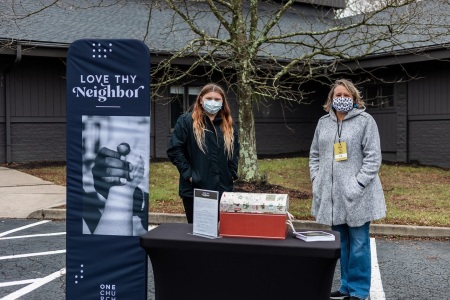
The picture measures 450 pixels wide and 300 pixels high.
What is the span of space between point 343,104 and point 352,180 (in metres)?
0.63

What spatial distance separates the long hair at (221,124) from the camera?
491cm

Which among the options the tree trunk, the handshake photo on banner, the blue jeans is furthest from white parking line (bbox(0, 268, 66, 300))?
the tree trunk

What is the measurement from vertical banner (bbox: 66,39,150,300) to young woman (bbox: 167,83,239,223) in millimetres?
863

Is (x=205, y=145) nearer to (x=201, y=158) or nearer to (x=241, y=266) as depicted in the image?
(x=201, y=158)

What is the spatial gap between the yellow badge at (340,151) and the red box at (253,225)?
4.26ft

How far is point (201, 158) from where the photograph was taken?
492cm

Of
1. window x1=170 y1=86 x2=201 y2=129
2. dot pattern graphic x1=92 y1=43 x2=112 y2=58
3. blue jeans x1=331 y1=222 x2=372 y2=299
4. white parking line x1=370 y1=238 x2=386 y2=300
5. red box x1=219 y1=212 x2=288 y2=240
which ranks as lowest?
white parking line x1=370 y1=238 x2=386 y2=300

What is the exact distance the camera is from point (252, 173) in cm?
1133

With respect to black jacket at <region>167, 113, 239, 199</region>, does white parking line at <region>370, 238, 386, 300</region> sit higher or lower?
lower

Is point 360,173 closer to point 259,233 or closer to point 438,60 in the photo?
point 259,233

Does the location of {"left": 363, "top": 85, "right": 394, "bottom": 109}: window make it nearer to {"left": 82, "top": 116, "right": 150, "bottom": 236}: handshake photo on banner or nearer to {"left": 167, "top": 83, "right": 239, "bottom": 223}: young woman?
{"left": 167, "top": 83, "right": 239, "bottom": 223}: young woman

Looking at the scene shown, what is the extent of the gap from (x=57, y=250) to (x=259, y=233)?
3.94 meters

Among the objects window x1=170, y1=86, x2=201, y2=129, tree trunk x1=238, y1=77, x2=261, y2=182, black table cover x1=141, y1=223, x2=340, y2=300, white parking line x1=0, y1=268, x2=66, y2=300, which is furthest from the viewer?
window x1=170, y1=86, x2=201, y2=129

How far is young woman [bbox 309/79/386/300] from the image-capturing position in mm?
4801
